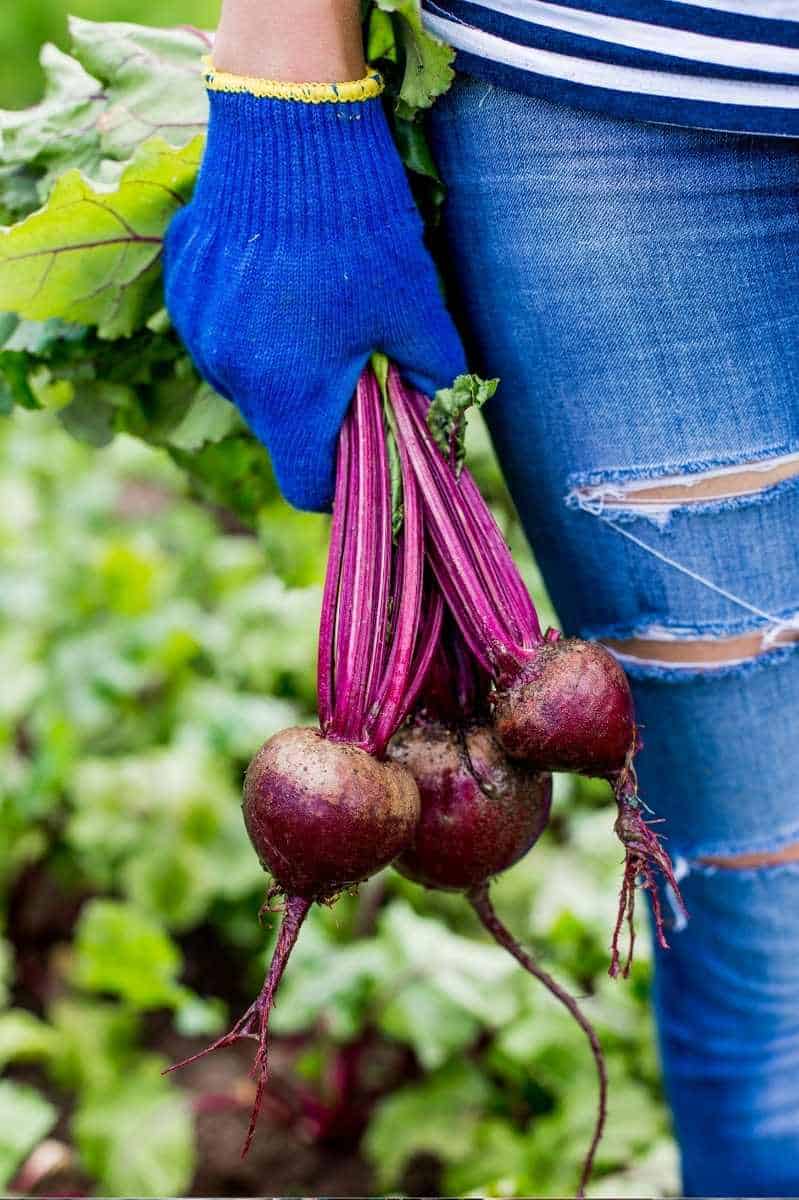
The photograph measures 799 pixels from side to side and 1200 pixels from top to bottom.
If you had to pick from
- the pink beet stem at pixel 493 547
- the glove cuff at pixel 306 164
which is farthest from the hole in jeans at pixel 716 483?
the glove cuff at pixel 306 164

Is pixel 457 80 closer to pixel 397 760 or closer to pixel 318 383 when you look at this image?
pixel 318 383

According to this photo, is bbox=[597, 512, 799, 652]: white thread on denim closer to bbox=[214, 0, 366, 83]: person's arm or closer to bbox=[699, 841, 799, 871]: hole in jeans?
bbox=[699, 841, 799, 871]: hole in jeans

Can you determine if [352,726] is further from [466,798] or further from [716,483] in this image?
[716,483]

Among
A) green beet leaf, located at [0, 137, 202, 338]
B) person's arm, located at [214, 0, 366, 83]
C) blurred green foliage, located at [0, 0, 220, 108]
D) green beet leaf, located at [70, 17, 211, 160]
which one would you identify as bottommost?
blurred green foliage, located at [0, 0, 220, 108]

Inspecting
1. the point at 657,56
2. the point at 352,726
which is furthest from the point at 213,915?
the point at 657,56

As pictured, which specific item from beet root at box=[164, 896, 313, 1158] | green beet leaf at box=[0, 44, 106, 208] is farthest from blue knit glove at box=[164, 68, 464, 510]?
beet root at box=[164, 896, 313, 1158]

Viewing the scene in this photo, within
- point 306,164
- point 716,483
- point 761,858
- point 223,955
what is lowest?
point 223,955
